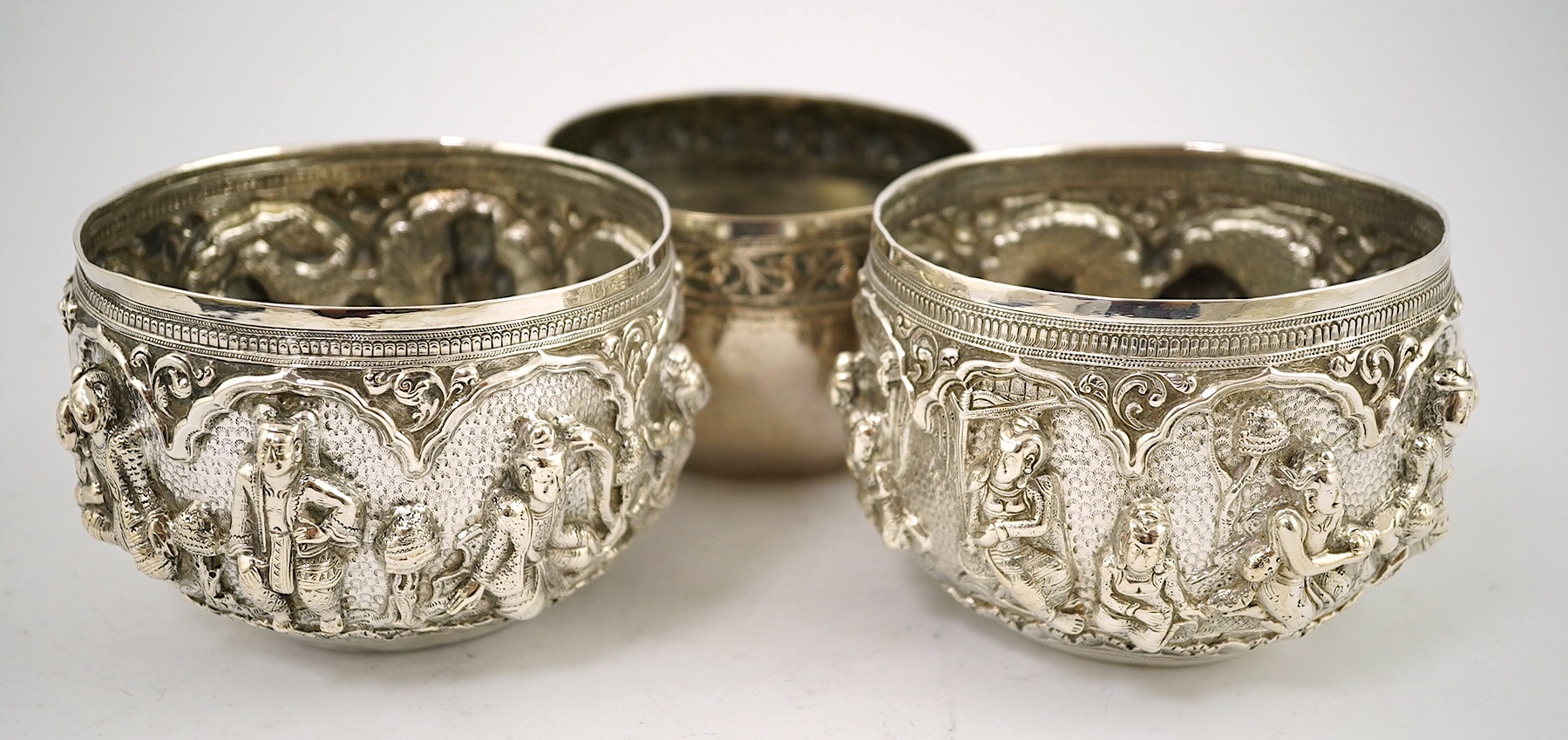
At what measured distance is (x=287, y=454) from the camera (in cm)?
173

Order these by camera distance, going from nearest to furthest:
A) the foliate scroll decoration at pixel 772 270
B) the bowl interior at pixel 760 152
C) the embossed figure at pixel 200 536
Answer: the embossed figure at pixel 200 536 < the foliate scroll decoration at pixel 772 270 < the bowl interior at pixel 760 152

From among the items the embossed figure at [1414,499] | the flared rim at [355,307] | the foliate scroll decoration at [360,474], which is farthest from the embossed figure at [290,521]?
the embossed figure at [1414,499]

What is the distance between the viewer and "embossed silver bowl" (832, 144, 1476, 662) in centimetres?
174

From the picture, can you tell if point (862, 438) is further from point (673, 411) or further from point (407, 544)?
point (407, 544)

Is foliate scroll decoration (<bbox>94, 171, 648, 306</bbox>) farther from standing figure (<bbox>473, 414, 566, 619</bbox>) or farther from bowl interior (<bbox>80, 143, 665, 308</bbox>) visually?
standing figure (<bbox>473, 414, 566, 619</bbox>)

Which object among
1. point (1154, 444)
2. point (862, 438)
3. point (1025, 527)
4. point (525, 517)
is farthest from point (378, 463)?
point (1154, 444)

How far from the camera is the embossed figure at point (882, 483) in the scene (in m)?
1.98

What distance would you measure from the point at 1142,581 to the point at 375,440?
2.79ft

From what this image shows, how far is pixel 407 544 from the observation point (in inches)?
70.3

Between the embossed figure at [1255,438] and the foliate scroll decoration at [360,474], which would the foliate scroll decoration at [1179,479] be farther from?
the foliate scroll decoration at [360,474]

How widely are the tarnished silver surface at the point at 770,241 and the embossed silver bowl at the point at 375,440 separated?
242 mm

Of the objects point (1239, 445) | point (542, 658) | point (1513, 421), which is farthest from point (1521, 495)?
point (542, 658)

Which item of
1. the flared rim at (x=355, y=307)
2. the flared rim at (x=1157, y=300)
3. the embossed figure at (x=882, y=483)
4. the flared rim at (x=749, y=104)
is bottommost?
the embossed figure at (x=882, y=483)

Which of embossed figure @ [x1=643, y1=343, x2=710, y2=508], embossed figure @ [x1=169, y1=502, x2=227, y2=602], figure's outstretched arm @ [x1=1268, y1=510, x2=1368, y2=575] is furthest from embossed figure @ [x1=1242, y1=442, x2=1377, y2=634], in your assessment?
embossed figure @ [x1=169, y1=502, x2=227, y2=602]
